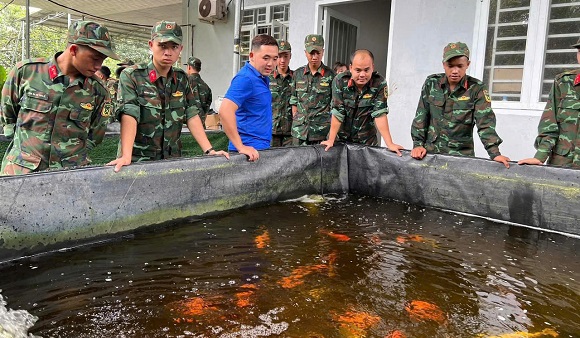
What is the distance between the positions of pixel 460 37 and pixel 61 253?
177 inches

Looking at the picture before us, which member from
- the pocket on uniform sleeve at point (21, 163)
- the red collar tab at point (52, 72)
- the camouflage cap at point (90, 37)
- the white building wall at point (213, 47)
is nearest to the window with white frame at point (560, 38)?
the camouflage cap at point (90, 37)

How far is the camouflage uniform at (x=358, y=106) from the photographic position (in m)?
3.73

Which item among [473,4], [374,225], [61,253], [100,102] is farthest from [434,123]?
[61,253]

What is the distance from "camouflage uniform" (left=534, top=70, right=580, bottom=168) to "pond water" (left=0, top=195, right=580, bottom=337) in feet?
2.19

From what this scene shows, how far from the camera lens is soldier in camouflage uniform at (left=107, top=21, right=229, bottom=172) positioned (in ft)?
8.44

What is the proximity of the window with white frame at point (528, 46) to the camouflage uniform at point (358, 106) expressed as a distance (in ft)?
Answer: 6.10

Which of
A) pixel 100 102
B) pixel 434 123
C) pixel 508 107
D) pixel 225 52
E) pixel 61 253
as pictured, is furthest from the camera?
pixel 225 52

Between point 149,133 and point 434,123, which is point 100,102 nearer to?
point 149,133

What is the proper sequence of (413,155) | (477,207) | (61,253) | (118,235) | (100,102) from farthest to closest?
(413,155), (477,207), (100,102), (118,235), (61,253)

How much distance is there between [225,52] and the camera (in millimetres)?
8742

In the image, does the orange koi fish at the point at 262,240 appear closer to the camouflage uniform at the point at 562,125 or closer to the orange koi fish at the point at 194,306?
the orange koi fish at the point at 194,306

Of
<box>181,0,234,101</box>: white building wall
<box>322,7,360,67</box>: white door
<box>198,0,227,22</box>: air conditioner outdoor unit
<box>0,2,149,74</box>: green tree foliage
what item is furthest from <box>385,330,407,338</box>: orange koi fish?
<box>0,2,149,74</box>: green tree foliage

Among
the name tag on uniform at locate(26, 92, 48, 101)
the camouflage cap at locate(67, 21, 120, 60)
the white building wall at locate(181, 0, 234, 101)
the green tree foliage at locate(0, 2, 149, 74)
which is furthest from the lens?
the green tree foliage at locate(0, 2, 149, 74)

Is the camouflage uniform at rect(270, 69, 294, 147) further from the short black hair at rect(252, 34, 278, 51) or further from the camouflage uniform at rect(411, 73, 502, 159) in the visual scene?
the short black hair at rect(252, 34, 278, 51)
